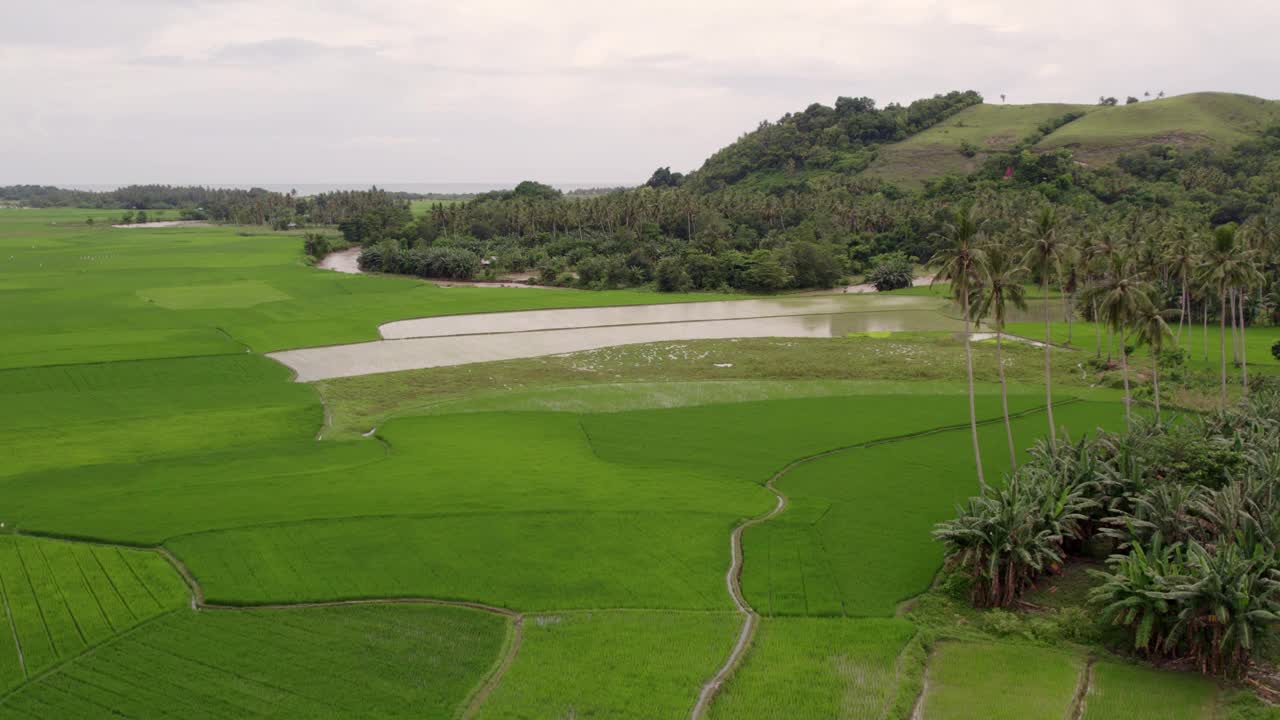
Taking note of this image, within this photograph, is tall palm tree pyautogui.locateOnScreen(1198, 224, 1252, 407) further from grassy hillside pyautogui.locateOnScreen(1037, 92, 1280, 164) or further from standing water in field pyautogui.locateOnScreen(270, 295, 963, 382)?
grassy hillside pyautogui.locateOnScreen(1037, 92, 1280, 164)

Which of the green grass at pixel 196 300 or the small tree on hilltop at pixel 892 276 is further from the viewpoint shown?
the small tree on hilltop at pixel 892 276

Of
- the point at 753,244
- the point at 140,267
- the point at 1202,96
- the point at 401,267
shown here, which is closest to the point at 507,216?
the point at 401,267

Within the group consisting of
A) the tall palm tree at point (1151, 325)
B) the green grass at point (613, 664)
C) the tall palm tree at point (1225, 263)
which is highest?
the tall palm tree at point (1225, 263)

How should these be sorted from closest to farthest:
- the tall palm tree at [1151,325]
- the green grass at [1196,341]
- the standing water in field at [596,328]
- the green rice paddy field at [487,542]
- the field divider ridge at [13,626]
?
the green rice paddy field at [487,542] < the field divider ridge at [13,626] < the tall palm tree at [1151,325] < the green grass at [1196,341] < the standing water in field at [596,328]

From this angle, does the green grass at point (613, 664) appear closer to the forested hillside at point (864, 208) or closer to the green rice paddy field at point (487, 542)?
the green rice paddy field at point (487, 542)

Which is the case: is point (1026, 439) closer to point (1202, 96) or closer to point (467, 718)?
point (467, 718)

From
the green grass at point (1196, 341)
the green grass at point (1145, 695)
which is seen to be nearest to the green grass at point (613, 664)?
the green grass at point (1145, 695)

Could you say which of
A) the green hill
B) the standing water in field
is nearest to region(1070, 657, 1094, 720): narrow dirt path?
the standing water in field

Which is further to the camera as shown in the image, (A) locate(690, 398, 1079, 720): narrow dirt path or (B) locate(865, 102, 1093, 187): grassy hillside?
(B) locate(865, 102, 1093, 187): grassy hillside
